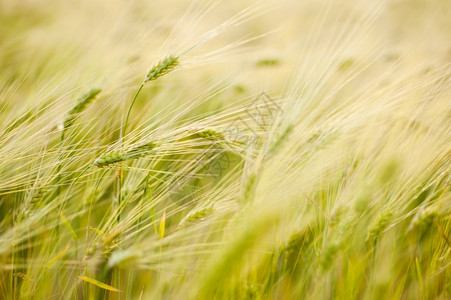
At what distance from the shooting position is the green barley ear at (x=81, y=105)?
0.67 meters

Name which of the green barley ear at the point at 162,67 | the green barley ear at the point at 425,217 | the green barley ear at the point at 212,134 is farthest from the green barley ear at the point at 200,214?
the green barley ear at the point at 425,217

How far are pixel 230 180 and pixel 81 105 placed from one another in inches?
13.6

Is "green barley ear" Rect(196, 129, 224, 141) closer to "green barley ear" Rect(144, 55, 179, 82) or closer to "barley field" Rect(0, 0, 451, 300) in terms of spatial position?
"barley field" Rect(0, 0, 451, 300)

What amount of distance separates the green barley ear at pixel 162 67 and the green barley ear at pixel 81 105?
0.38 ft

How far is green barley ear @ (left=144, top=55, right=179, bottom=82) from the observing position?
0.67 m

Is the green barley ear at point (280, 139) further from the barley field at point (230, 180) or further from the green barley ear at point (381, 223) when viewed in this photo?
the green barley ear at point (381, 223)

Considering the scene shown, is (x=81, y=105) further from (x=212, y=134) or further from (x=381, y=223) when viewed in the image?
(x=381, y=223)

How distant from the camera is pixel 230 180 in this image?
2.47 ft

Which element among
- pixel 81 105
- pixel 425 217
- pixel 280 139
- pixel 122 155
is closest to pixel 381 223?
pixel 425 217

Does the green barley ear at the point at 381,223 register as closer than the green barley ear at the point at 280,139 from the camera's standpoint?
No

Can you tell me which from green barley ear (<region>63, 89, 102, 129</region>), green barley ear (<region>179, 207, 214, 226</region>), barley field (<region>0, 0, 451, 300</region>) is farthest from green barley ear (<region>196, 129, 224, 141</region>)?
green barley ear (<region>63, 89, 102, 129</region>)

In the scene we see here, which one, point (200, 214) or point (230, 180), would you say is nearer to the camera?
point (200, 214)

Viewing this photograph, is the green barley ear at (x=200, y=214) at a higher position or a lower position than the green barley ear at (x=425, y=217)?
higher

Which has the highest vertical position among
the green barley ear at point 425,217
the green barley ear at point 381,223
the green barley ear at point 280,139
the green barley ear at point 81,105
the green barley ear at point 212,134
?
the green barley ear at point 81,105
